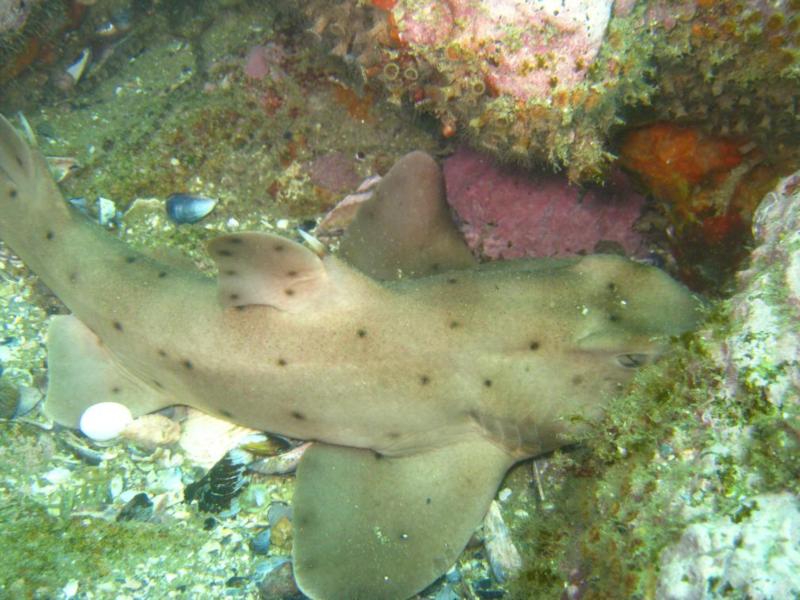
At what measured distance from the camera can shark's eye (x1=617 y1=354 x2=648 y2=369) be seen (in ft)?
11.4

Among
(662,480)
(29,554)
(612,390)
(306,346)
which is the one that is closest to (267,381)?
(306,346)

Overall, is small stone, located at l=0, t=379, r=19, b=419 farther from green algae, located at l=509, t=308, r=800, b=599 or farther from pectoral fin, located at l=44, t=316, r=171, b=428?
green algae, located at l=509, t=308, r=800, b=599

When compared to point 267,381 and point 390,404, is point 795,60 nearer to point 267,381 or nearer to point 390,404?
point 390,404

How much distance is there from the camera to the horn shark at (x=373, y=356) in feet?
12.3

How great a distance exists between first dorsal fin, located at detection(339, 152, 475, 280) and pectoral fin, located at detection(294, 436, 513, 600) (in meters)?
1.67

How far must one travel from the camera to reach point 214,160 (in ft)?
19.1

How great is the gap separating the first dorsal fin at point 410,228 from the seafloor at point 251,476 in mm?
856

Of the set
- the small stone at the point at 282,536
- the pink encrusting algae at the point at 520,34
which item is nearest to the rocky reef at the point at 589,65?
the pink encrusting algae at the point at 520,34

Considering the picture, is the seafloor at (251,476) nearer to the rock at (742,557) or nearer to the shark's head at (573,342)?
the rock at (742,557)

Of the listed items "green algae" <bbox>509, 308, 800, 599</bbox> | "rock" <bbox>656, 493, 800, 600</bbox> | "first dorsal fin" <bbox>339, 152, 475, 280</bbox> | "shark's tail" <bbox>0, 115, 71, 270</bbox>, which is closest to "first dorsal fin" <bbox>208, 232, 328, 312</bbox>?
"first dorsal fin" <bbox>339, 152, 475, 280</bbox>

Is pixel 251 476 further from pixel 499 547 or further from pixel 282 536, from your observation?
pixel 499 547

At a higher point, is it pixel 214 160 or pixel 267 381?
pixel 214 160

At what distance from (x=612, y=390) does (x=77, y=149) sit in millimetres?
5727

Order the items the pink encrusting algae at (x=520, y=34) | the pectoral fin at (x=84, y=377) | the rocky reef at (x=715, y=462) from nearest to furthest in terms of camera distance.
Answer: the rocky reef at (x=715, y=462), the pink encrusting algae at (x=520, y=34), the pectoral fin at (x=84, y=377)
